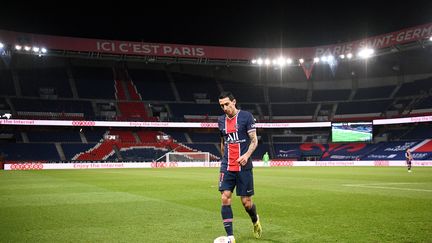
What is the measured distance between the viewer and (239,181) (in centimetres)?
698

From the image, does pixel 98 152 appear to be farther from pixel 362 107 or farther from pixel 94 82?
pixel 362 107

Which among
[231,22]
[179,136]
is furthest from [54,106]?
[231,22]

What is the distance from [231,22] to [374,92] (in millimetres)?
24300

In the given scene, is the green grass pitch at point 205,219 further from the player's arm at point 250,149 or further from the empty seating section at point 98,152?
the empty seating section at point 98,152

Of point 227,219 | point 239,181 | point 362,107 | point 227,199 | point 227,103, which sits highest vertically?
point 362,107

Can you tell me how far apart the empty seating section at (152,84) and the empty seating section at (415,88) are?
3284 centimetres

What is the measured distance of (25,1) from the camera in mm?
48125

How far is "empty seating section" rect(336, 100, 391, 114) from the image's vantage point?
2360 inches

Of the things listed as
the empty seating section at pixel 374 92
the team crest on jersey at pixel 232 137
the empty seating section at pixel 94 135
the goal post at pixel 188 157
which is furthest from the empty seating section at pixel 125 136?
the team crest on jersey at pixel 232 137

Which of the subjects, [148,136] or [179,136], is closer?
[148,136]

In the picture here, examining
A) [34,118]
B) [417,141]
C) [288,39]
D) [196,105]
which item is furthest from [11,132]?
[417,141]

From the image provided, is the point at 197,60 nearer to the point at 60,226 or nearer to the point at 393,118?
the point at 393,118

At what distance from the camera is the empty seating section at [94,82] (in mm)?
60969

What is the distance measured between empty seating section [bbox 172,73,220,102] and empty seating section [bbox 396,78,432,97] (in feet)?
87.3
